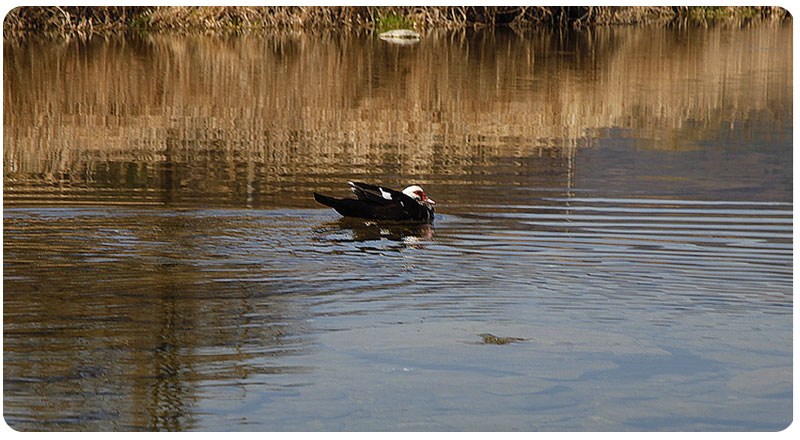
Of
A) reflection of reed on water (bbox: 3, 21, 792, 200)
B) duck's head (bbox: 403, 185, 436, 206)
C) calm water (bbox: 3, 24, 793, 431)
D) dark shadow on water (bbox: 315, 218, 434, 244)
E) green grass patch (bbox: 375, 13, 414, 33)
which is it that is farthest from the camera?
green grass patch (bbox: 375, 13, 414, 33)

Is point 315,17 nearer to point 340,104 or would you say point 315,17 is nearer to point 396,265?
point 340,104

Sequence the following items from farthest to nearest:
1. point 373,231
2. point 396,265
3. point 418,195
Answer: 1. point 418,195
2. point 373,231
3. point 396,265

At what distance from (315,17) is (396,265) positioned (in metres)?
26.3

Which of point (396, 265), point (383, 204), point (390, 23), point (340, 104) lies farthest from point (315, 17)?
point (396, 265)

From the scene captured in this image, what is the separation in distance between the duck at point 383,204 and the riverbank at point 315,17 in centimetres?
1925

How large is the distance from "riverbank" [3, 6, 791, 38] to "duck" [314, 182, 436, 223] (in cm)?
1925

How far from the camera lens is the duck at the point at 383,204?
10086 mm

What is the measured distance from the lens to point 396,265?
825 cm

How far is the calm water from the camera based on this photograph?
522 centimetres

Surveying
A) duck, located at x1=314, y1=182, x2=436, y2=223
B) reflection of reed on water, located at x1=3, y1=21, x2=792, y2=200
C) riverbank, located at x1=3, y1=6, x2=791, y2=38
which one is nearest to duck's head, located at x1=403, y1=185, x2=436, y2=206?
duck, located at x1=314, y1=182, x2=436, y2=223

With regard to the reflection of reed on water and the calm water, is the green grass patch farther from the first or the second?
the calm water

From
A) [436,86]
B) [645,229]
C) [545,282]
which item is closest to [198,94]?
[436,86]
